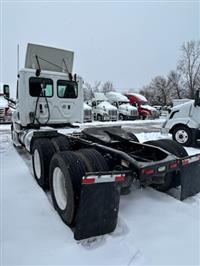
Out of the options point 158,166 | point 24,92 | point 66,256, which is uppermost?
point 24,92

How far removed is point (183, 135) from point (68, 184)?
23.3 feet

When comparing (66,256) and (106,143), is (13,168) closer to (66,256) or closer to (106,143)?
(106,143)

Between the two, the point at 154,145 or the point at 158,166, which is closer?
the point at 158,166

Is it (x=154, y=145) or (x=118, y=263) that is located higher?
(x=154, y=145)

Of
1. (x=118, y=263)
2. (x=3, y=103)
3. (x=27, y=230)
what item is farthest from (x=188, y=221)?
(x=3, y=103)

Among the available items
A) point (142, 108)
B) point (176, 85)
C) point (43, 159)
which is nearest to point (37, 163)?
point (43, 159)

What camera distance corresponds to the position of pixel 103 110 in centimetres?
2381

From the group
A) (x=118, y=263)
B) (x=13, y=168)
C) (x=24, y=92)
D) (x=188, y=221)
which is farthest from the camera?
(x=24, y=92)

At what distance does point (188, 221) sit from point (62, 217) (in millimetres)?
1704

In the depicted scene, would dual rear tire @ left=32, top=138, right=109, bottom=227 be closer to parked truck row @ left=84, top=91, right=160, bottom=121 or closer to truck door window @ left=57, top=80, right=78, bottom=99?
truck door window @ left=57, top=80, right=78, bottom=99

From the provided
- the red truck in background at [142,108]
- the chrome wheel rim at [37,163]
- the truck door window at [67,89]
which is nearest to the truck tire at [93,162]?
the chrome wheel rim at [37,163]

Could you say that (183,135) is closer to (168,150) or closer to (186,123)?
(186,123)

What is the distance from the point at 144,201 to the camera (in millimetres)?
3984

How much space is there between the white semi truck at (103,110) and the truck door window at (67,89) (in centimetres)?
1614
